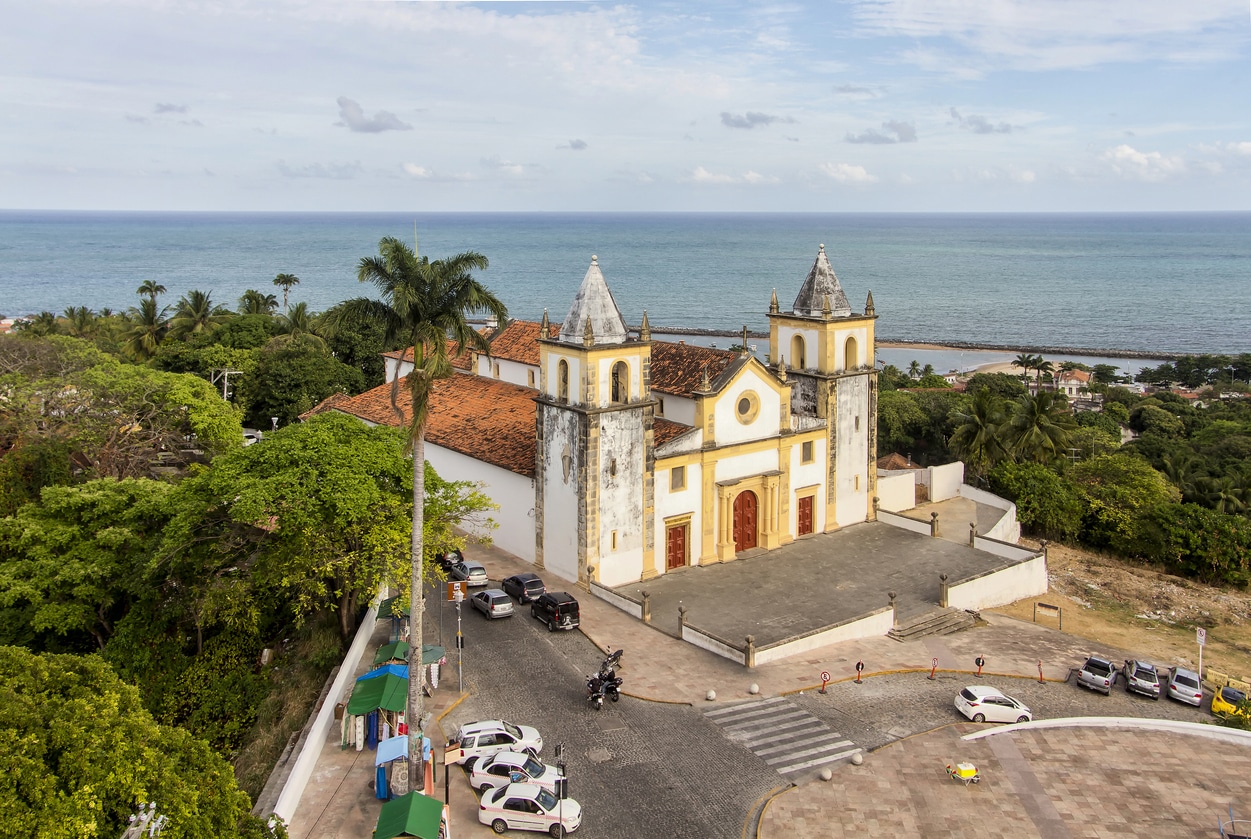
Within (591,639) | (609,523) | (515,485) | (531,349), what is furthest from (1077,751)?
(531,349)

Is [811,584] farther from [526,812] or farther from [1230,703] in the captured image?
[526,812]

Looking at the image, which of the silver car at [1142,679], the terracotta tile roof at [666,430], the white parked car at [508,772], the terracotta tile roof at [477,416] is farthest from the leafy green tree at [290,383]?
the silver car at [1142,679]

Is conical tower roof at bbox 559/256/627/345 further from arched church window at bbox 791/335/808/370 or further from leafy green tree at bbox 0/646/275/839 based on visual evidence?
leafy green tree at bbox 0/646/275/839

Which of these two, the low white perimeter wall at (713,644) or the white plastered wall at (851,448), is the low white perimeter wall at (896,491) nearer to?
the white plastered wall at (851,448)

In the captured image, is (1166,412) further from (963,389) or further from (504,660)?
(504,660)

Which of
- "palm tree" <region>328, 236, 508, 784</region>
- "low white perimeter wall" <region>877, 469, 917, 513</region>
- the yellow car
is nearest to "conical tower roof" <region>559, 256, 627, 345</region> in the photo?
"palm tree" <region>328, 236, 508, 784</region>

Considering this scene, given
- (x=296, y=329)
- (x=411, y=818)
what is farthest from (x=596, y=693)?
(x=296, y=329)
